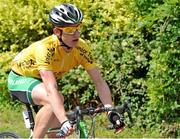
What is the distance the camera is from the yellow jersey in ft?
17.0

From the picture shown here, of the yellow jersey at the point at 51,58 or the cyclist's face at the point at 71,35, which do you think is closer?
the cyclist's face at the point at 71,35

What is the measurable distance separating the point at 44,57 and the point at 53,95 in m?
0.45

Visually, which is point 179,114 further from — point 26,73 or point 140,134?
point 26,73

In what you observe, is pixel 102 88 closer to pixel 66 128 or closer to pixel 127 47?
pixel 66 128

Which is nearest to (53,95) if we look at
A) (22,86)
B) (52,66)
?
(52,66)

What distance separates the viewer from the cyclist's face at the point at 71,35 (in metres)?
5.05

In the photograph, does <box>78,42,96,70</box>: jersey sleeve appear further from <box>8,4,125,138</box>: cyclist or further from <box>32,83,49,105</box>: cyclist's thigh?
<box>32,83,49,105</box>: cyclist's thigh

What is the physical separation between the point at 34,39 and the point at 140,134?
248cm

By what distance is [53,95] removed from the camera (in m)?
4.81

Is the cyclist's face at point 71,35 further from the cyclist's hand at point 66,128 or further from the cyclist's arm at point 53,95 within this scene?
the cyclist's hand at point 66,128

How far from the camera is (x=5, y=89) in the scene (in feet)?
32.4

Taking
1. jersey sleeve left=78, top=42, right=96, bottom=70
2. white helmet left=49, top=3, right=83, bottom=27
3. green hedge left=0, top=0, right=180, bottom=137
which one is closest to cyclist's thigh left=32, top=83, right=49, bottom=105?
jersey sleeve left=78, top=42, right=96, bottom=70

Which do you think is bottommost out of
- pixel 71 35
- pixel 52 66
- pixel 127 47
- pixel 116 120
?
pixel 127 47

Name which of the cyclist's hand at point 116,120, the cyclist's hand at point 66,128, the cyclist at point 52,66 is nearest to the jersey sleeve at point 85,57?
the cyclist at point 52,66
